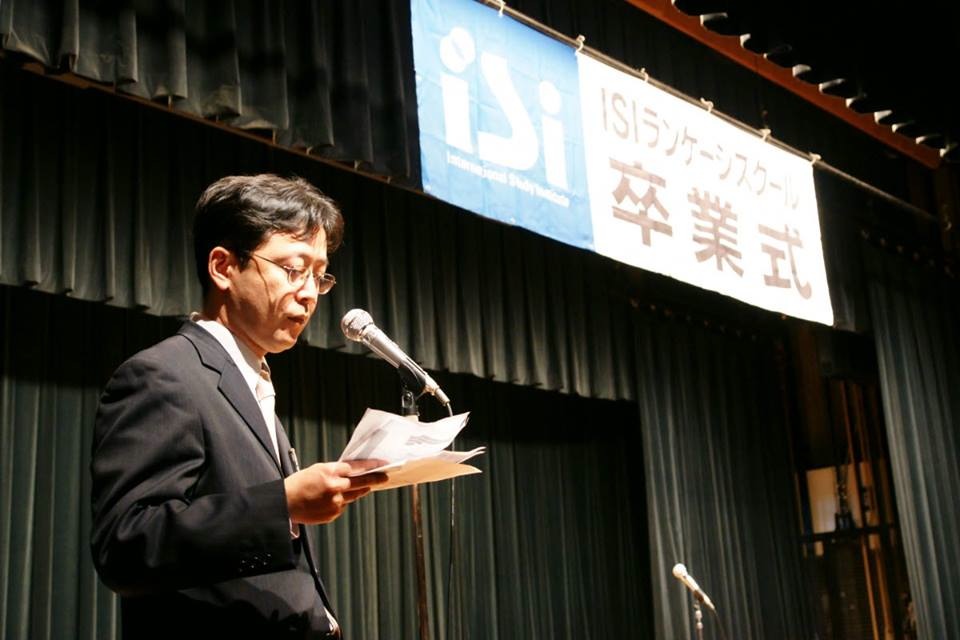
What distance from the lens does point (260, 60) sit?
3.49m

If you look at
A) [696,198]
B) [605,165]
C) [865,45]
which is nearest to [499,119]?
[605,165]

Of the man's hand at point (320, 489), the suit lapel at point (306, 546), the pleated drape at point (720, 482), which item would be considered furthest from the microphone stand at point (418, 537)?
the pleated drape at point (720, 482)

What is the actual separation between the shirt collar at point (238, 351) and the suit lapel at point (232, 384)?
0.02 metres

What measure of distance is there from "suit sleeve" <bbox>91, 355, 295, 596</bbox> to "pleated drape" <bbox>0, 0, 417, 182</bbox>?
1.76 meters

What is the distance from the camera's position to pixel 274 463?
159 centimetres

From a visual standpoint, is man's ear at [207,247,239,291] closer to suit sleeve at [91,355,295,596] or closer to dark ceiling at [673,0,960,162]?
suit sleeve at [91,355,295,596]

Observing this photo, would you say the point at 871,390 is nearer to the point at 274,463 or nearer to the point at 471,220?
the point at 471,220

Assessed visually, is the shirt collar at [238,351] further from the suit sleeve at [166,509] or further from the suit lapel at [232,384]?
the suit sleeve at [166,509]

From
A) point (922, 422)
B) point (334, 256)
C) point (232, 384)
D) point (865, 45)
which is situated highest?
point (865, 45)

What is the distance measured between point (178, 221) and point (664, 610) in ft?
10.3

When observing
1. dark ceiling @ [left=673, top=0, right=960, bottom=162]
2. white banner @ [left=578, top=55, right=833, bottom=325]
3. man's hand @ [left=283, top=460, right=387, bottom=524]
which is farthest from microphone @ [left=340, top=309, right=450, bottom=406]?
dark ceiling @ [left=673, top=0, right=960, bottom=162]

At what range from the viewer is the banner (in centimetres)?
348

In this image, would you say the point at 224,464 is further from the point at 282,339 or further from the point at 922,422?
the point at 922,422

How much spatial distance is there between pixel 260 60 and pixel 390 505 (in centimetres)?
236
